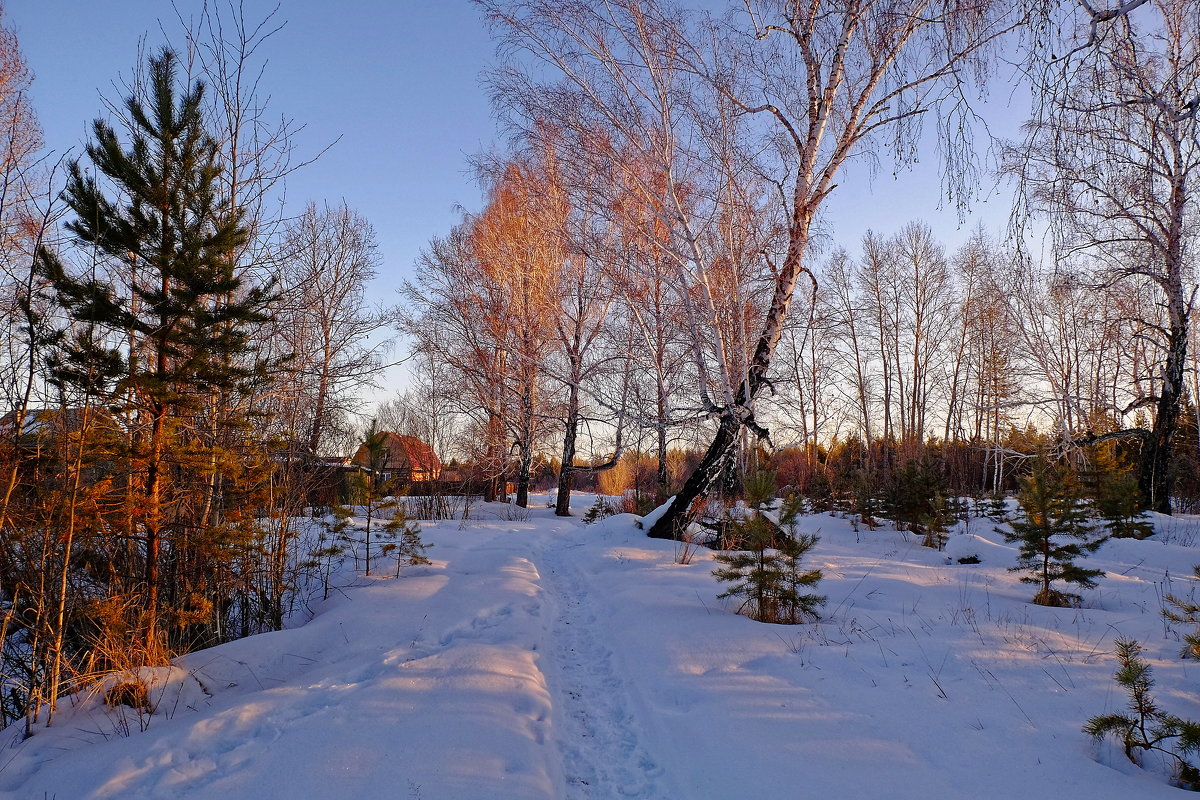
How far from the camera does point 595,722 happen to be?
11.6 feet

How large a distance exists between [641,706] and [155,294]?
5.01m

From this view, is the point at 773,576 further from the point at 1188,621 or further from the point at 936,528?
the point at 936,528

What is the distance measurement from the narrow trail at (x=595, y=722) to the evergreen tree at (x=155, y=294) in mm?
3169

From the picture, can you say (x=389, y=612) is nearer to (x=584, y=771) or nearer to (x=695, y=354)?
(x=584, y=771)

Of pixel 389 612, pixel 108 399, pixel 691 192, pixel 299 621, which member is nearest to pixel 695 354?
pixel 691 192

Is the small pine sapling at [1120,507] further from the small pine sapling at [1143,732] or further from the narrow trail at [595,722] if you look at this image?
the narrow trail at [595,722]

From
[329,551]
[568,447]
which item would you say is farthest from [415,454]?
[329,551]

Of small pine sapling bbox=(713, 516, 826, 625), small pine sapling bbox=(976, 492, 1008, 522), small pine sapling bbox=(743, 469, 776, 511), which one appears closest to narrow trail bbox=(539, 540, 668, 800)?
small pine sapling bbox=(713, 516, 826, 625)

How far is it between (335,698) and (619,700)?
1863mm

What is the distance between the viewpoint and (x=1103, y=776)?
2.40 m

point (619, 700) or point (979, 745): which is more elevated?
point (979, 745)

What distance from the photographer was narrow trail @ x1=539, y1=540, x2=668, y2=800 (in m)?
2.83

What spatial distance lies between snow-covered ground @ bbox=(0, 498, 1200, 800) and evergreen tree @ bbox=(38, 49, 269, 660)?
1453 millimetres

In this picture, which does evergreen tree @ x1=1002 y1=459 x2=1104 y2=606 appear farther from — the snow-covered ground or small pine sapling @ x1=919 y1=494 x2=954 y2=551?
small pine sapling @ x1=919 y1=494 x2=954 y2=551
